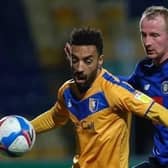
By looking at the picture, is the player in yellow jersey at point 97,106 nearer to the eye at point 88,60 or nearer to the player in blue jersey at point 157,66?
the eye at point 88,60

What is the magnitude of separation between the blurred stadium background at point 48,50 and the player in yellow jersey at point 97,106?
9.46 feet

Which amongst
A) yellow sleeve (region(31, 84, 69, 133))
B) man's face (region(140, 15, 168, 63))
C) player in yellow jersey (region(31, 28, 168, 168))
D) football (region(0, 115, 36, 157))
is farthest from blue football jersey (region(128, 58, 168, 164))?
football (region(0, 115, 36, 157))

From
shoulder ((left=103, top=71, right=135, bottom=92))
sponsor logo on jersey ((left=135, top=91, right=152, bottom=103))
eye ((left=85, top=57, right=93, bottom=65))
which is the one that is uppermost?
eye ((left=85, top=57, right=93, bottom=65))

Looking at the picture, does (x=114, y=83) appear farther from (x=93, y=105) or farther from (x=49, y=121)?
(x=49, y=121)

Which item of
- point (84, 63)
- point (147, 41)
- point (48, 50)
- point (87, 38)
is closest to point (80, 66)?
point (84, 63)

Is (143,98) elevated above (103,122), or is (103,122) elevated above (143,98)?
(143,98)

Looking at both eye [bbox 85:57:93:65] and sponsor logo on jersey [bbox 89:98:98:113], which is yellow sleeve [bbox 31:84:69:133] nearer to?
sponsor logo on jersey [bbox 89:98:98:113]

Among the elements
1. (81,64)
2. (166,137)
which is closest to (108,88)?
(81,64)

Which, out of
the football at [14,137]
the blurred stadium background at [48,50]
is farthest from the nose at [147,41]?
the blurred stadium background at [48,50]

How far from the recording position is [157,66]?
15.0 ft

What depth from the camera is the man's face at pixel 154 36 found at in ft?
14.6

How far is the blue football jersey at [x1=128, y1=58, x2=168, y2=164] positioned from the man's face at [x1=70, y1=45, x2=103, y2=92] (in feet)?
1.41

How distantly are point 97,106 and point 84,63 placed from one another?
263 millimetres

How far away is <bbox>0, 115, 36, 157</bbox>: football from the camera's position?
14.3 feet
